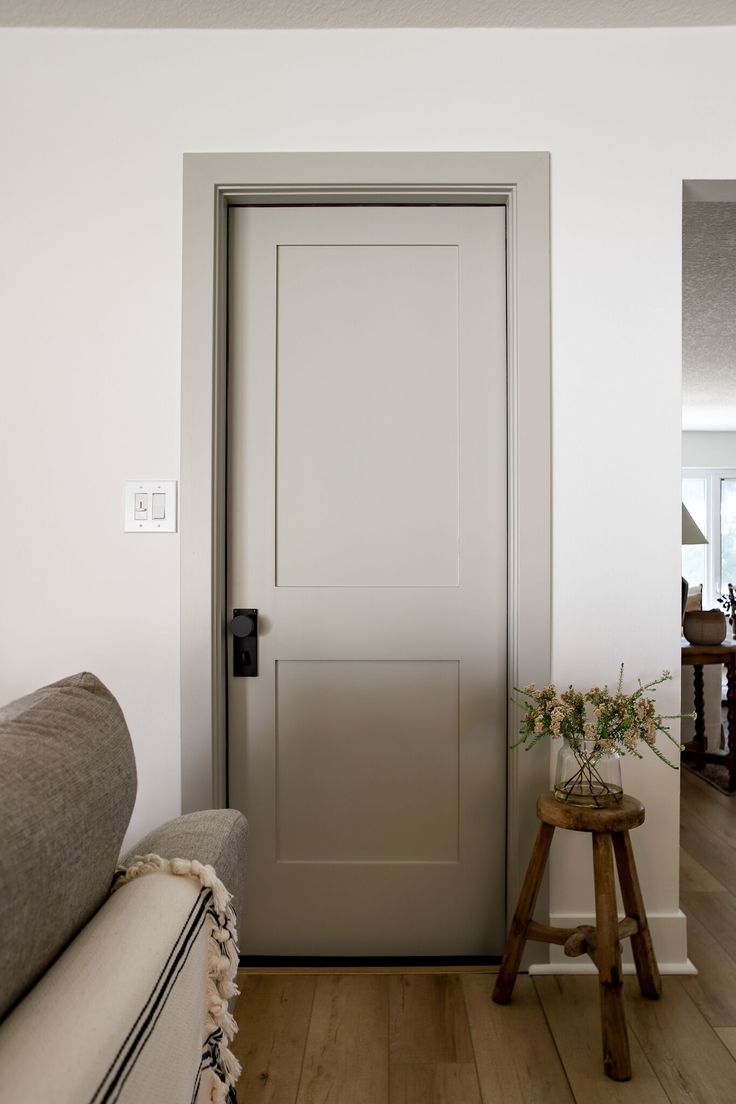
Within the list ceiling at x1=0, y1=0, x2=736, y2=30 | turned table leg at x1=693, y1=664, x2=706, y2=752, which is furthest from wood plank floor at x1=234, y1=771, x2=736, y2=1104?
ceiling at x1=0, y1=0, x2=736, y2=30

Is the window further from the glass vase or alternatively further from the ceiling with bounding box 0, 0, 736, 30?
the glass vase

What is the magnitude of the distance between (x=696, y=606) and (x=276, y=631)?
408 cm

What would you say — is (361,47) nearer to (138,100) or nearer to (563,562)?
(138,100)

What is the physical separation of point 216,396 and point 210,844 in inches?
52.3

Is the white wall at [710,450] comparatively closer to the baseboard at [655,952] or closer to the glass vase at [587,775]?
the baseboard at [655,952]

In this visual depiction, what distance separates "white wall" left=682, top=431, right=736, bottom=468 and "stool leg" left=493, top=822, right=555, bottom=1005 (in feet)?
25.6

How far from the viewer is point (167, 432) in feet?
6.81

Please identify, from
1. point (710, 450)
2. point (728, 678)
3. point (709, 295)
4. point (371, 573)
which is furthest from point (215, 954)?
point (710, 450)

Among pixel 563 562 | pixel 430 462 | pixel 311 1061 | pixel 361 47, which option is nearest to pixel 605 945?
pixel 311 1061

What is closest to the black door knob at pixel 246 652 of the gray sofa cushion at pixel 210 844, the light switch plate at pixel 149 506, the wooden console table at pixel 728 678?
the light switch plate at pixel 149 506

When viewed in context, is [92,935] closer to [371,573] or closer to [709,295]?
[371,573]

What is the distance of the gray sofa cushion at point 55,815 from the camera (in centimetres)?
65

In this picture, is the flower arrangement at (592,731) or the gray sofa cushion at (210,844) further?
the flower arrangement at (592,731)

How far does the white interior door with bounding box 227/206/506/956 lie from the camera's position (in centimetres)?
216
